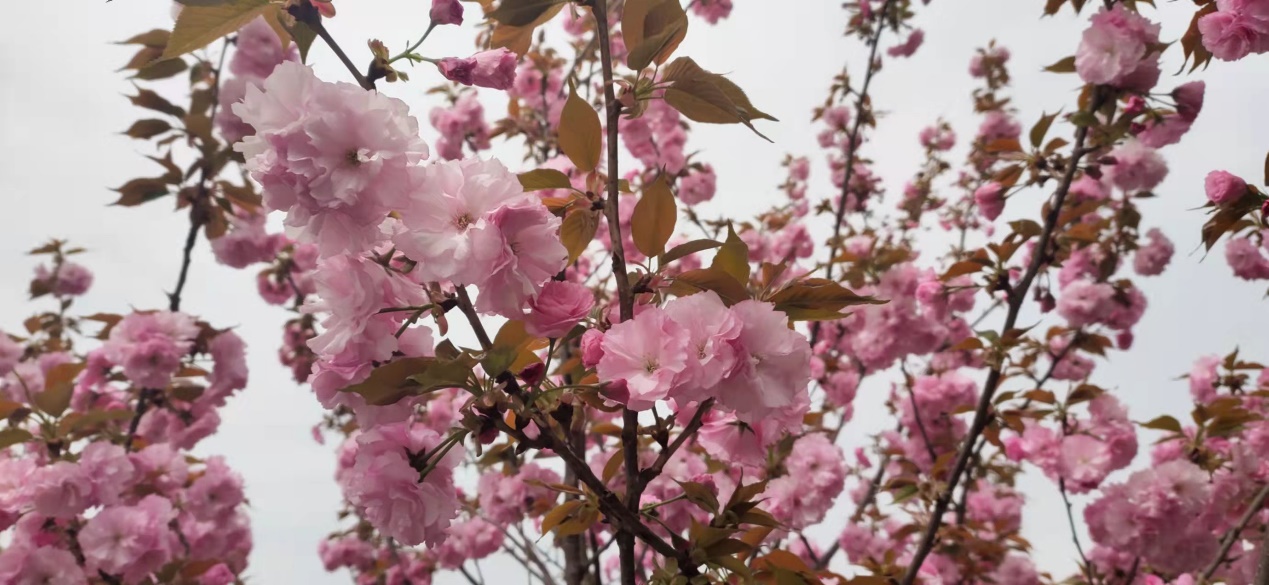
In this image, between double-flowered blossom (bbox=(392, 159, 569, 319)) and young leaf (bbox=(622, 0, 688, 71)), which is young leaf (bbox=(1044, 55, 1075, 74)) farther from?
double-flowered blossom (bbox=(392, 159, 569, 319))

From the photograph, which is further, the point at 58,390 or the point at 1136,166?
the point at 1136,166

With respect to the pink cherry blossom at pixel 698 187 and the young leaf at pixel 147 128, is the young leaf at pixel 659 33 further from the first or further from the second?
the pink cherry blossom at pixel 698 187

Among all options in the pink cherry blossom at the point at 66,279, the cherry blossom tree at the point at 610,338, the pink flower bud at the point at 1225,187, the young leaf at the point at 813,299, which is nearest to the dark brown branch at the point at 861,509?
the cherry blossom tree at the point at 610,338

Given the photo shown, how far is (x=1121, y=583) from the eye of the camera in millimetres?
2328

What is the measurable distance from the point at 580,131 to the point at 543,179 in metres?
0.08

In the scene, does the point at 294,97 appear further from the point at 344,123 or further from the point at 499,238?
the point at 499,238

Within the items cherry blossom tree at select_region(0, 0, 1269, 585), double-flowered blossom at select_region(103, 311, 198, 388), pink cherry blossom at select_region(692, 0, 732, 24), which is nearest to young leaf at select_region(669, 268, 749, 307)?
cherry blossom tree at select_region(0, 0, 1269, 585)

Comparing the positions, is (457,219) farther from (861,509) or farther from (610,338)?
(861,509)

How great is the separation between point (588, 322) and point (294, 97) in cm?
37

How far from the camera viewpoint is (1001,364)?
5.99ft

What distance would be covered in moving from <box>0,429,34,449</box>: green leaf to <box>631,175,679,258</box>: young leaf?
148 centimetres

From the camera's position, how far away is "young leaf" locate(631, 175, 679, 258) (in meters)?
0.79

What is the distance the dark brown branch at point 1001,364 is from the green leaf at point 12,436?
1952mm

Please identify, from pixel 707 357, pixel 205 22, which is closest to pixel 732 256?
pixel 707 357
